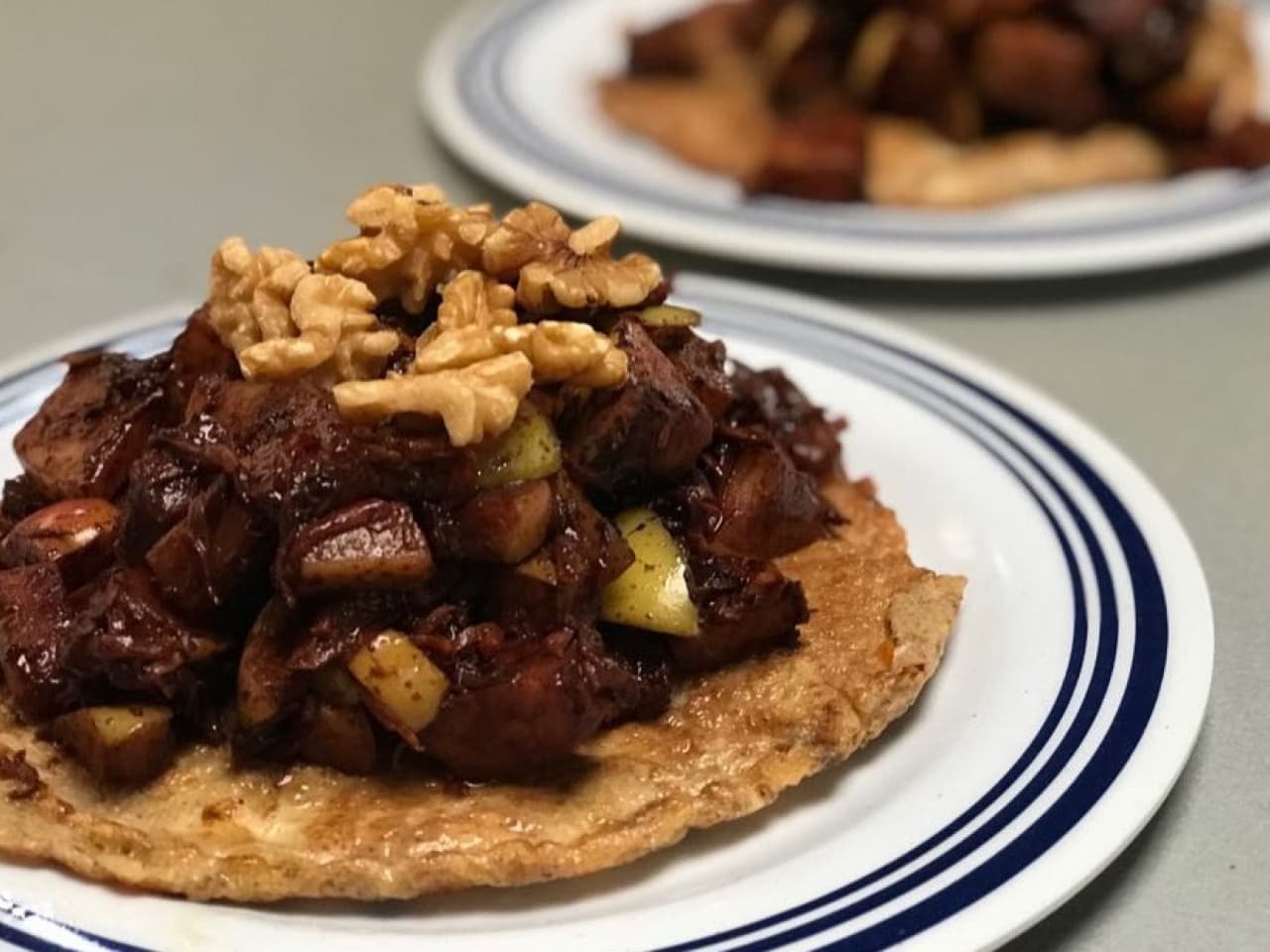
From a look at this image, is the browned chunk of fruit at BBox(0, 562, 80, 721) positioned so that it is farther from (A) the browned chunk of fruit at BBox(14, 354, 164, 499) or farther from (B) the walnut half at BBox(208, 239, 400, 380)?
(B) the walnut half at BBox(208, 239, 400, 380)

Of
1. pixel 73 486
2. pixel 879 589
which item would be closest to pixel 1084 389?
pixel 879 589

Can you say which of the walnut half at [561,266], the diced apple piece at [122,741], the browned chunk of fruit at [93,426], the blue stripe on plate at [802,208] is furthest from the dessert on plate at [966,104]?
the diced apple piece at [122,741]

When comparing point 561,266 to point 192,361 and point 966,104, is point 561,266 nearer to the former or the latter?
point 192,361

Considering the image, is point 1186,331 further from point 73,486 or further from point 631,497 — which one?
point 73,486

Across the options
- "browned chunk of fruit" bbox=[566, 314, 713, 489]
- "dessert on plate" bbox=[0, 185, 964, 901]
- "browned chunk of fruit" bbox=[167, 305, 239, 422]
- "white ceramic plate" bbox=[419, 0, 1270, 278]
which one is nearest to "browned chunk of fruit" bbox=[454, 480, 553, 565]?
"dessert on plate" bbox=[0, 185, 964, 901]

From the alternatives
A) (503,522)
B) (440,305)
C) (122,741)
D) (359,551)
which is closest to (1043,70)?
(440,305)

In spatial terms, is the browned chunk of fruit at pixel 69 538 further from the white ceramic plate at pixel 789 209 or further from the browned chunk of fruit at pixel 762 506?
the white ceramic plate at pixel 789 209
